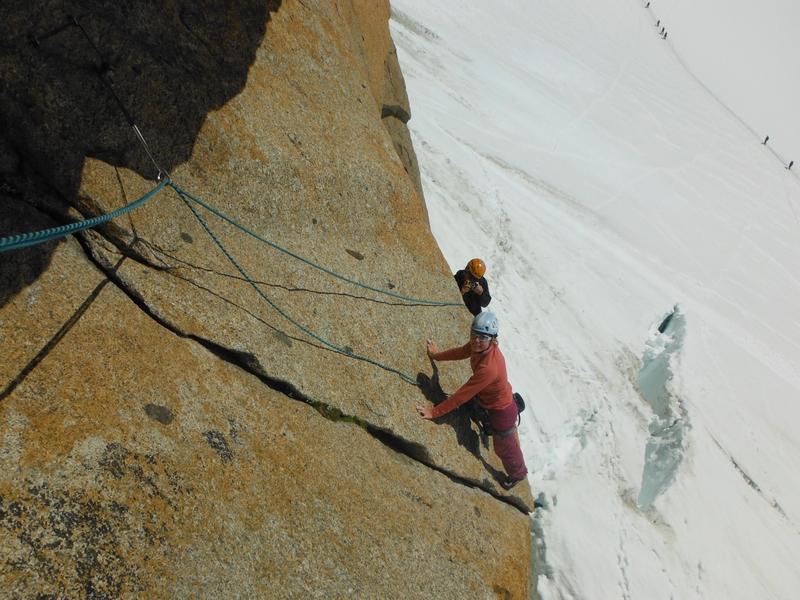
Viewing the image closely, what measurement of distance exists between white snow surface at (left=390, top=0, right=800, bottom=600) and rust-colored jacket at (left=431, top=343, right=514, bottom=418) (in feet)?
9.15

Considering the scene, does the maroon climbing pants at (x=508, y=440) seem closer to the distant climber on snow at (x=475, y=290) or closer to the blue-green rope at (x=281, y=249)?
the blue-green rope at (x=281, y=249)

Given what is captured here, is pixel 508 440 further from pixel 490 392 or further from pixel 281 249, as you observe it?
pixel 281 249

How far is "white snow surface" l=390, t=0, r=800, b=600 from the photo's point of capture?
31.6 ft

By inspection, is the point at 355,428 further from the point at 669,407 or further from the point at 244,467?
the point at 669,407

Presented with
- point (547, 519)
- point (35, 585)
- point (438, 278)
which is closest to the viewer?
point (35, 585)

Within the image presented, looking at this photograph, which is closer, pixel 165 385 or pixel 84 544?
pixel 84 544

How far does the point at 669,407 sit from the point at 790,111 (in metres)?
56.4

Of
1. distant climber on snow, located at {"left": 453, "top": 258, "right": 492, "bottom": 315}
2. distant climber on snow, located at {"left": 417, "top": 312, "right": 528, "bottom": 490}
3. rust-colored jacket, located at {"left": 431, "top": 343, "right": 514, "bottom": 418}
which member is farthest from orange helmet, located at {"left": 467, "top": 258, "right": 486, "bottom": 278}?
rust-colored jacket, located at {"left": 431, "top": 343, "right": 514, "bottom": 418}

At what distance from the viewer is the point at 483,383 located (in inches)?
256

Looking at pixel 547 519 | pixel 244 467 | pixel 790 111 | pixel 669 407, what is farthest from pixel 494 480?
pixel 790 111

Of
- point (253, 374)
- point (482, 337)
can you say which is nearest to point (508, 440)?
point (482, 337)

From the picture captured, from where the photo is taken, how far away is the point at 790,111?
5559cm

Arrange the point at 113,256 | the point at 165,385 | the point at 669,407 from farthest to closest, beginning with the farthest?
the point at 669,407 → the point at 113,256 → the point at 165,385

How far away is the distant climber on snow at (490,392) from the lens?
646cm
